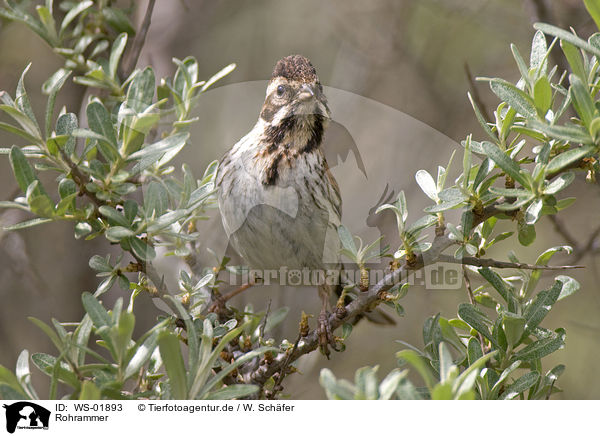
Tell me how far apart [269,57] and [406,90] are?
1090 millimetres

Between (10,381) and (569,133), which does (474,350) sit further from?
(10,381)

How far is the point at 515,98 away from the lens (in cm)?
176

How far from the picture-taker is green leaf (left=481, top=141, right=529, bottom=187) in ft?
5.58

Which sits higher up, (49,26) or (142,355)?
(49,26)

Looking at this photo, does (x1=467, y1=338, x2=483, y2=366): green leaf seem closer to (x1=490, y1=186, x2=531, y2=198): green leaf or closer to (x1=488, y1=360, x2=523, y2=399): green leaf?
(x1=488, y1=360, x2=523, y2=399): green leaf

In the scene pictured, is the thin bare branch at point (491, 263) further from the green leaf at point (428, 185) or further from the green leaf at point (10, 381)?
the green leaf at point (10, 381)

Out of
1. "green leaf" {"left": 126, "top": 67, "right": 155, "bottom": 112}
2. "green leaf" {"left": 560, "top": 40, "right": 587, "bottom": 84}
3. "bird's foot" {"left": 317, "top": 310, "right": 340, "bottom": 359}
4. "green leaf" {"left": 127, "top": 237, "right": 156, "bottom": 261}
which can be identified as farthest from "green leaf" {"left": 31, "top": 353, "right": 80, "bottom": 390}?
"green leaf" {"left": 560, "top": 40, "right": 587, "bottom": 84}

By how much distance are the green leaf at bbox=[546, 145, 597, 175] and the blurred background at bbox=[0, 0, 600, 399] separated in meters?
1.76

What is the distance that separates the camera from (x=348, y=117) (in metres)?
4.38

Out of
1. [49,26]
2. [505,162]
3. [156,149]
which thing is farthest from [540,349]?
[49,26]

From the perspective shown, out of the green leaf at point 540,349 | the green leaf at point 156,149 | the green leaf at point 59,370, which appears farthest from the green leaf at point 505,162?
the green leaf at point 59,370

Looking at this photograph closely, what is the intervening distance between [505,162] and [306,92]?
1.44 meters
